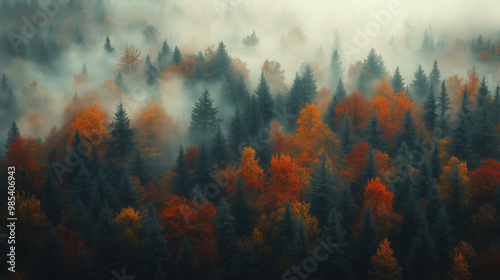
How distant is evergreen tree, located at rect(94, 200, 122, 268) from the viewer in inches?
1911

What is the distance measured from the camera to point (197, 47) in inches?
6220

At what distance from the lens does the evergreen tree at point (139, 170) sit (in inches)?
2467

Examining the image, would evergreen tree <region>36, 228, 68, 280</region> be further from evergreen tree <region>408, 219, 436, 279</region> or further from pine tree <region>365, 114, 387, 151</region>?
pine tree <region>365, 114, 387, 151</region>

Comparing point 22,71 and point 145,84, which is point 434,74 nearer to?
point 145,84

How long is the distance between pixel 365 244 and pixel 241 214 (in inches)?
605

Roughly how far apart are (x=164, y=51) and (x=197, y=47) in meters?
45.8

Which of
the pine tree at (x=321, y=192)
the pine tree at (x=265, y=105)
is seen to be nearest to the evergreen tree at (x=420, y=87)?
the pine tree at (x=265, y=105)

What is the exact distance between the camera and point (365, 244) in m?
47.0

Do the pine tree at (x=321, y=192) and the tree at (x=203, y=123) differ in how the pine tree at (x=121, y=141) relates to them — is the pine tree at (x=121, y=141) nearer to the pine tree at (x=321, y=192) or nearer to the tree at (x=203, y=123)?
the tree at (x=203, y=123)

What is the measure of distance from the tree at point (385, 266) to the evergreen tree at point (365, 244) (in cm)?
132

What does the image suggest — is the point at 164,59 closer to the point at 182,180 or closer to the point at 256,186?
the point at 182,180

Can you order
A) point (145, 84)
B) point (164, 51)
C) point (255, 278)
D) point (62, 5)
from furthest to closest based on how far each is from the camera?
point (62, 5) → point (164, 51) → point (145, 84) → point (255, 278)

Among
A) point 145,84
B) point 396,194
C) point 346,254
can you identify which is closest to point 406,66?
point 145,84

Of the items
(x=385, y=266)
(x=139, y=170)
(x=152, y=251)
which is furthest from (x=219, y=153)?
(x=385, y=266)
